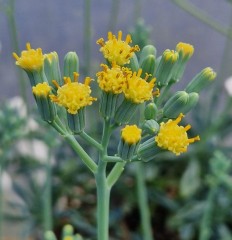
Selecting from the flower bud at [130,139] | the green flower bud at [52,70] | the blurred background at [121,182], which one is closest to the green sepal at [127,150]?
the flower bud at [130,139]

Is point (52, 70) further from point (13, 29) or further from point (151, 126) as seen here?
point (13, 29)

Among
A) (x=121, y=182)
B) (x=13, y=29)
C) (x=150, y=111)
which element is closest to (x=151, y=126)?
(x=150, y=111)

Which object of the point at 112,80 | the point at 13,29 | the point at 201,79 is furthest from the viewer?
the point at 13,29

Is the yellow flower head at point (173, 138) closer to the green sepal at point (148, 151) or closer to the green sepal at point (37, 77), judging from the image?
the green sepal at point (148, 151)

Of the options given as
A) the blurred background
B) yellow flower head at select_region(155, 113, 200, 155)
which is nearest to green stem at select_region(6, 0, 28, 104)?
the blurred background

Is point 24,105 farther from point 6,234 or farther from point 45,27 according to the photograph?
point 45,27

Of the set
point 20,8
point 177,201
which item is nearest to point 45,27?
point 20,8
